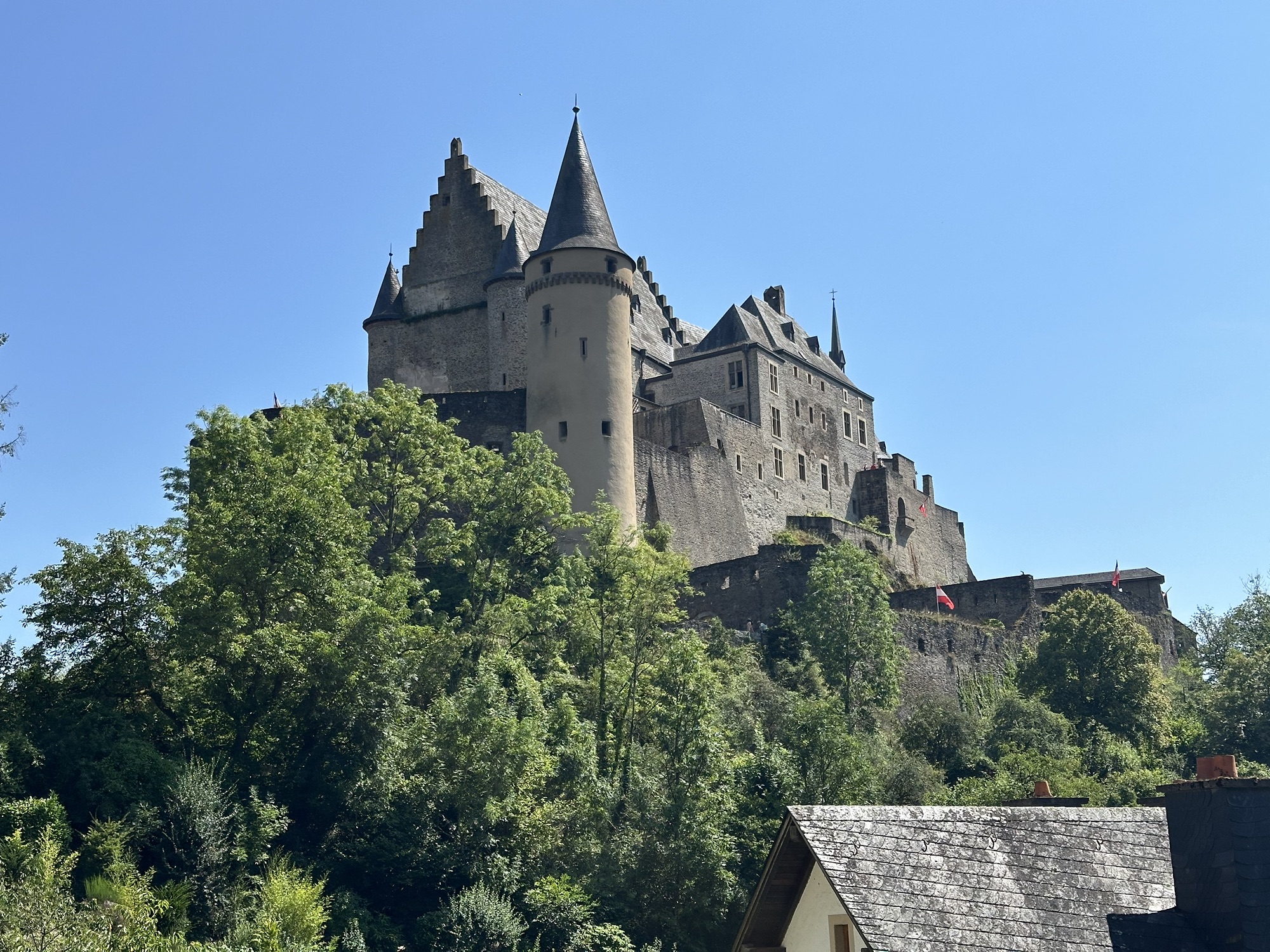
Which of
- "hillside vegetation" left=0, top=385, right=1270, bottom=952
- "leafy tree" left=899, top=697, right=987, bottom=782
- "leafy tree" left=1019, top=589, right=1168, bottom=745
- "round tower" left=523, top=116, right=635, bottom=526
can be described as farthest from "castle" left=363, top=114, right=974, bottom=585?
"leafy tree" left=1019, top=589, right=1168, bottom=745

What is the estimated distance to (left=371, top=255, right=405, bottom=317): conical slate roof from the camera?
60.9 metres

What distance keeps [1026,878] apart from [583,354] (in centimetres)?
3552

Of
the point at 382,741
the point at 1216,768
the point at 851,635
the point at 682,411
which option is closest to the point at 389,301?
the point at 682,411

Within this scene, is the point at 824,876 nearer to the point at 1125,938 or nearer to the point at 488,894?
the point at 1125,938

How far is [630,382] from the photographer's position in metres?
51.7

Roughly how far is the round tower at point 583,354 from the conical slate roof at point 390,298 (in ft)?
31.7

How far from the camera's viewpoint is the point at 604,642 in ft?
130

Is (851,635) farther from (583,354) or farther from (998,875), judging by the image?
(998,875)

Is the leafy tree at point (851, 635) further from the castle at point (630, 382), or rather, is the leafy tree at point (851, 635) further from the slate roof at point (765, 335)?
the slate roof at point (765, 335)

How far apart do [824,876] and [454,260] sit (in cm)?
4653

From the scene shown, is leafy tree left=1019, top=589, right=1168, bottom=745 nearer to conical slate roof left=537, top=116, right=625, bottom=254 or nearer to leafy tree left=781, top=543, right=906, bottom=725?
leafy tree left=781, top=543, right=906, bottom=725

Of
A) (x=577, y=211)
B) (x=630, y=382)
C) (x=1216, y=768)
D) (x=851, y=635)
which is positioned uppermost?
(x=577, y=211)

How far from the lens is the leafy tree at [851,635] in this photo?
47656 millimetres

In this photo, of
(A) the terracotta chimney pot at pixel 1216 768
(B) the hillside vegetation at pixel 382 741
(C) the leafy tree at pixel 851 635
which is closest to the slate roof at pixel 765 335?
(C) the leafy tree at pixel 851 635
